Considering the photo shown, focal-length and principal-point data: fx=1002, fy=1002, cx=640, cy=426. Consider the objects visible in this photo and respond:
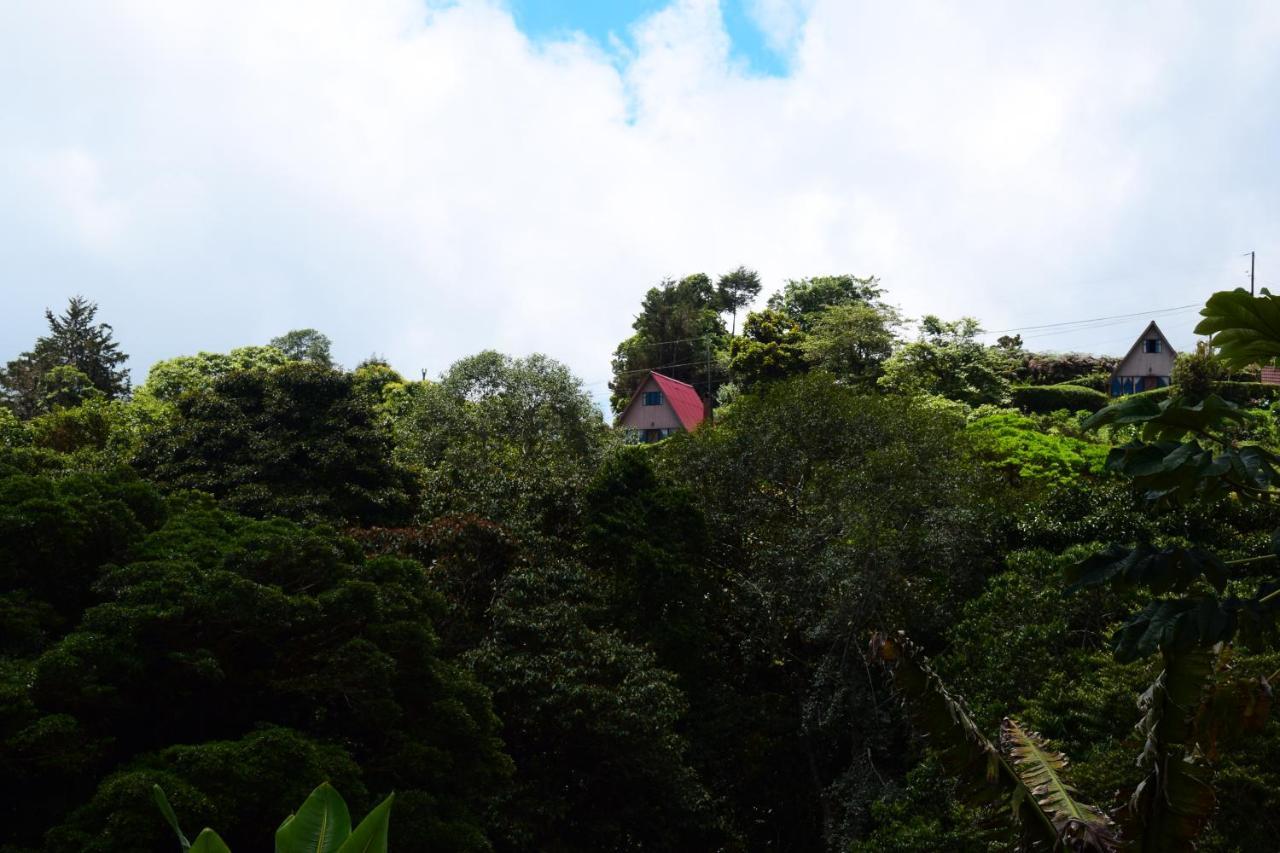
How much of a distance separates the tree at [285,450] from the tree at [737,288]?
1426 inches

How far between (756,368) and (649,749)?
1050 inches

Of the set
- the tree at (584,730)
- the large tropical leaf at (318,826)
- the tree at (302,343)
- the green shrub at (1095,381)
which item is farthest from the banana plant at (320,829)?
the tree at (302,343)

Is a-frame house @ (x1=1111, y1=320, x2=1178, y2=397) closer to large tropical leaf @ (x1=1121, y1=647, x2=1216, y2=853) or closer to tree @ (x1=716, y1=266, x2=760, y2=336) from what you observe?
tree @ (x1=716, y1=266, x2=760, y2=336)

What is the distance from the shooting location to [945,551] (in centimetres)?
1580

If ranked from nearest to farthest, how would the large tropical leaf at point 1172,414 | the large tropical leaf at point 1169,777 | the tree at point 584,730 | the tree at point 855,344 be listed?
1. the large tropical leaf at point 1172,414
2. the large tropical leaf at point 1169,777
3. the tree at point 584,730
4. the tree at point 855,344

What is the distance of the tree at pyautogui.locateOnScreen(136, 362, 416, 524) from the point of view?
54.0ft

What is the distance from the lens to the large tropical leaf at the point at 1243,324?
321 cm

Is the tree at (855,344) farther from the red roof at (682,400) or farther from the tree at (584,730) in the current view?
the tree at (584,730)

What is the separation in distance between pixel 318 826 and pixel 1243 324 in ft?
10.6

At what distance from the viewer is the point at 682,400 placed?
44406mm

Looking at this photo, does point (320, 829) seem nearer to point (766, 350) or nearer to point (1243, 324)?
point (1243, 324)

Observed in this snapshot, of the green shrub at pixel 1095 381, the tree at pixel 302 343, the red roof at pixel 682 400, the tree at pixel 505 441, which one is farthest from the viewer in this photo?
the tree at pixel 302 343

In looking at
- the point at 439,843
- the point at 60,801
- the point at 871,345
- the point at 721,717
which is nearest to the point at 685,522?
the point at 721,717

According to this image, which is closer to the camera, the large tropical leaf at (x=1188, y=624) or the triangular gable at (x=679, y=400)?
the large tropical leaf at (x=1188, y=624)
